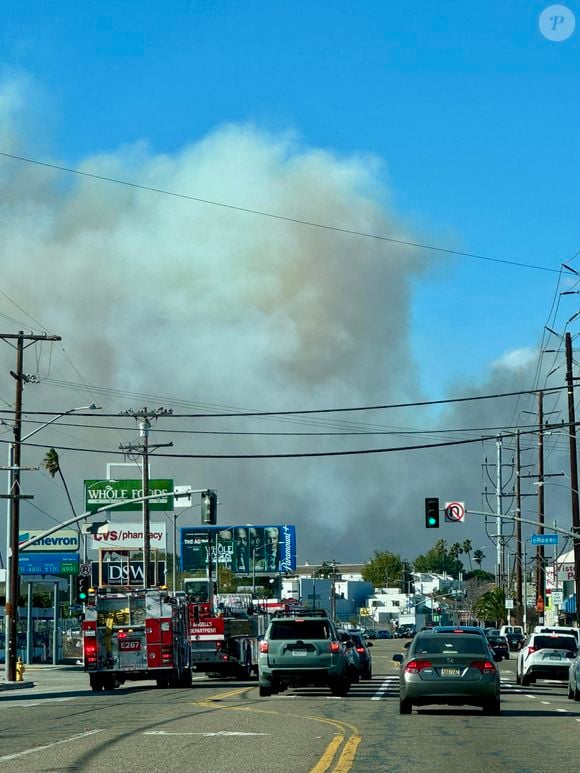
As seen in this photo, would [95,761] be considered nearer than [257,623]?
Yes

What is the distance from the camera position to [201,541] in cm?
14012

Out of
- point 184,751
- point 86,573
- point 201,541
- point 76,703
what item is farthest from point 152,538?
point 184,751

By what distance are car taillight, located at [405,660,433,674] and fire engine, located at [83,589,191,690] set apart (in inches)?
612

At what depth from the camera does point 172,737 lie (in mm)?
20172

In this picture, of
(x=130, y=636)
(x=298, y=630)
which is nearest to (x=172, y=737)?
(x=298, y=630)

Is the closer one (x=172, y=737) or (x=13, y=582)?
(x=172, y=737)

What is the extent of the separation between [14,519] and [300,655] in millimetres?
18605

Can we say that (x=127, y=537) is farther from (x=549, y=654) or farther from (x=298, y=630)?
(x=298, y=630)

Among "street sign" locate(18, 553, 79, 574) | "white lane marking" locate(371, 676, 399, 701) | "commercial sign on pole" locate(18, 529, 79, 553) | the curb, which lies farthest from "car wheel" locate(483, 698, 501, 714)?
"commercial sign on pole" locate(18, 529, 79, 553)

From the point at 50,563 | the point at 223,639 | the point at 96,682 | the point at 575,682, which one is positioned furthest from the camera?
the point at 50,563

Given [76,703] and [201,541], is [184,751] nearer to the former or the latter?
[76,703]

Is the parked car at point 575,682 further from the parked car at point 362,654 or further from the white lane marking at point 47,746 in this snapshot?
the white lane marking at point 47,746

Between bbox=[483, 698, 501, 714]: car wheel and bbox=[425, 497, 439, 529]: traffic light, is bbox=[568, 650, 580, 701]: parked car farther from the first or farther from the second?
bbox=[425, 497, 439, 529]: traffic light

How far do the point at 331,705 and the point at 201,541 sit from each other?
113 meters
